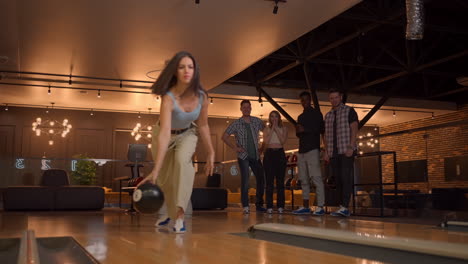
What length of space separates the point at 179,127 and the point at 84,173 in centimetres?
887

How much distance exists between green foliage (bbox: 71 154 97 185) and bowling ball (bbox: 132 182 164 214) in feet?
30.7

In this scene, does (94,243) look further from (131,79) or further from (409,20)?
(131,79)

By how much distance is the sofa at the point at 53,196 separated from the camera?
31.8 feet

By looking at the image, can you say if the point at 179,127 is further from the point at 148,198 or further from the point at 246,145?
the point at 246,145

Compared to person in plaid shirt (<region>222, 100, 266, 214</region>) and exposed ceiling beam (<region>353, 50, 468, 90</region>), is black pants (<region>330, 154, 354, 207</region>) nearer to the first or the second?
person in plaid shirt (<region>222, 100, 266, 214</region>)

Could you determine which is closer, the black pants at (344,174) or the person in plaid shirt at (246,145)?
the black pants at (344,174)

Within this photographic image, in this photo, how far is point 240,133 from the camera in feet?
24.2

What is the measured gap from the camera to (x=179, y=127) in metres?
3.74

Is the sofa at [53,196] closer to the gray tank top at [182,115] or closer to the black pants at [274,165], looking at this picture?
the black pants at [274,165]

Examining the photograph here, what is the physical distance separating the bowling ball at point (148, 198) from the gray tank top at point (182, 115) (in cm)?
75

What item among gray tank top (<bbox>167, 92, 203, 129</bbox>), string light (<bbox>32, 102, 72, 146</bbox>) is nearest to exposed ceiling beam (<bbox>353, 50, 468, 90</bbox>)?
string light (<bbox>32, 102, 72, 146</bbox>)

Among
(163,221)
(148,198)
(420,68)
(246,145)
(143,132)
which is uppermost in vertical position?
(420,68)

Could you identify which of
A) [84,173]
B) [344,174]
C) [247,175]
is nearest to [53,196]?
[84,173]

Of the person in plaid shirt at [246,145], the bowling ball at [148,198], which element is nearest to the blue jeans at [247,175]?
the person in plaid shirt at [246,145]
